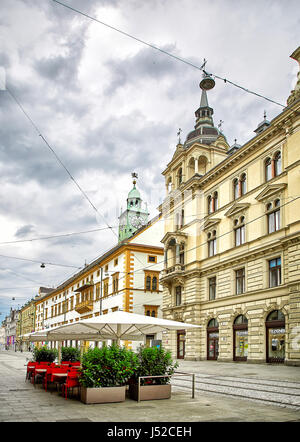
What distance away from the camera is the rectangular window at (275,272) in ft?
94.4

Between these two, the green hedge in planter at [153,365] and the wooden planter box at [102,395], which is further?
the green hedge in planter at [153,365]

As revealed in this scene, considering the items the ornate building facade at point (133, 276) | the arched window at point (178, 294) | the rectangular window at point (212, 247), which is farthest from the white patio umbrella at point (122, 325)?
the ornate building facade at point (133, 276)

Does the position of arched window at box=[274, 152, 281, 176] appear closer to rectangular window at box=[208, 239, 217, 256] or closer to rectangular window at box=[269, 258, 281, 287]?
rectangular window at box=[269, 258, 281, 287]

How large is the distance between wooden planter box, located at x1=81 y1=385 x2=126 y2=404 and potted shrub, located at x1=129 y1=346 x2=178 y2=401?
68cm

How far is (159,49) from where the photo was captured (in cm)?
1209

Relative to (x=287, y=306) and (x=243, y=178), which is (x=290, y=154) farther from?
(x=287, y=306)

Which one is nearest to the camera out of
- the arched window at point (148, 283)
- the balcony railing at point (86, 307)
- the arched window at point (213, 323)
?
the arched window at point (213, 323)

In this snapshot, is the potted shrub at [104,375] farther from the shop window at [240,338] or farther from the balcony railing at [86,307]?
the balcony railing at [86,307]

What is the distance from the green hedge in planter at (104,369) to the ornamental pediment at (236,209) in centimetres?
2270

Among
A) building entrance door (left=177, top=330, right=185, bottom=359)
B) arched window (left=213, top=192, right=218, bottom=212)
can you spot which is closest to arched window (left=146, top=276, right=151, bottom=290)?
building entrance door (left=177, top=330, right=185, bottom=359)

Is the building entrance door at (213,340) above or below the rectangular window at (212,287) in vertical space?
below

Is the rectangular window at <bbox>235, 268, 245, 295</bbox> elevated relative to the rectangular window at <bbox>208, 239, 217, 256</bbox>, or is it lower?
lower

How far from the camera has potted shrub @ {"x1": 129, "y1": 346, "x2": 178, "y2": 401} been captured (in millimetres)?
12109

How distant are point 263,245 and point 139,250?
72.6 ft
